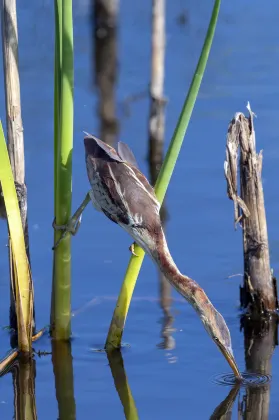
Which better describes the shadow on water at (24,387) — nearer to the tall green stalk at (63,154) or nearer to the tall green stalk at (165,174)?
the tall green stalk at (63,154)

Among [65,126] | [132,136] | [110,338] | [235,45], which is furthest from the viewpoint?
[235,45]

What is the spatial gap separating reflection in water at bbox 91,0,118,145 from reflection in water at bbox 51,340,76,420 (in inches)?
112

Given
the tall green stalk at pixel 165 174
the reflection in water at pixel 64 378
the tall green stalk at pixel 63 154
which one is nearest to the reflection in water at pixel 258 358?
the tall green stalk at pixel 165 174

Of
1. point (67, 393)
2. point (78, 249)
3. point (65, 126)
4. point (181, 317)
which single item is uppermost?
point (65, 126)

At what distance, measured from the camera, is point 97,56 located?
920 centimetres

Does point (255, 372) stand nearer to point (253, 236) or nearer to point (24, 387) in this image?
point (253, 236)

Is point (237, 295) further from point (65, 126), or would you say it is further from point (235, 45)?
point (235, 45)

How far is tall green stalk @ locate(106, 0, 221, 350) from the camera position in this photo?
3760mm

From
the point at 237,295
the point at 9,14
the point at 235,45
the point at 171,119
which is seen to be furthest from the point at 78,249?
the point at 235,45

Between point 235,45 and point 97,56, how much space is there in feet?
4.60

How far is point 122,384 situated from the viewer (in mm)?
4086

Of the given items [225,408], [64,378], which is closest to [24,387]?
[64,378]

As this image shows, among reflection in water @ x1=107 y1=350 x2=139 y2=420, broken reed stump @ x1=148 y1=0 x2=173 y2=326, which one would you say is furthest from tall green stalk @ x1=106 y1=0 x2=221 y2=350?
broken reed stump @ x1=148 y1=0 x2=173 y2=326

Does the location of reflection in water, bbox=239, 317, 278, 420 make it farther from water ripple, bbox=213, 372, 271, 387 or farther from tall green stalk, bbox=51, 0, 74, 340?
tall green stalk, bbox=51, 0, 74, 340
